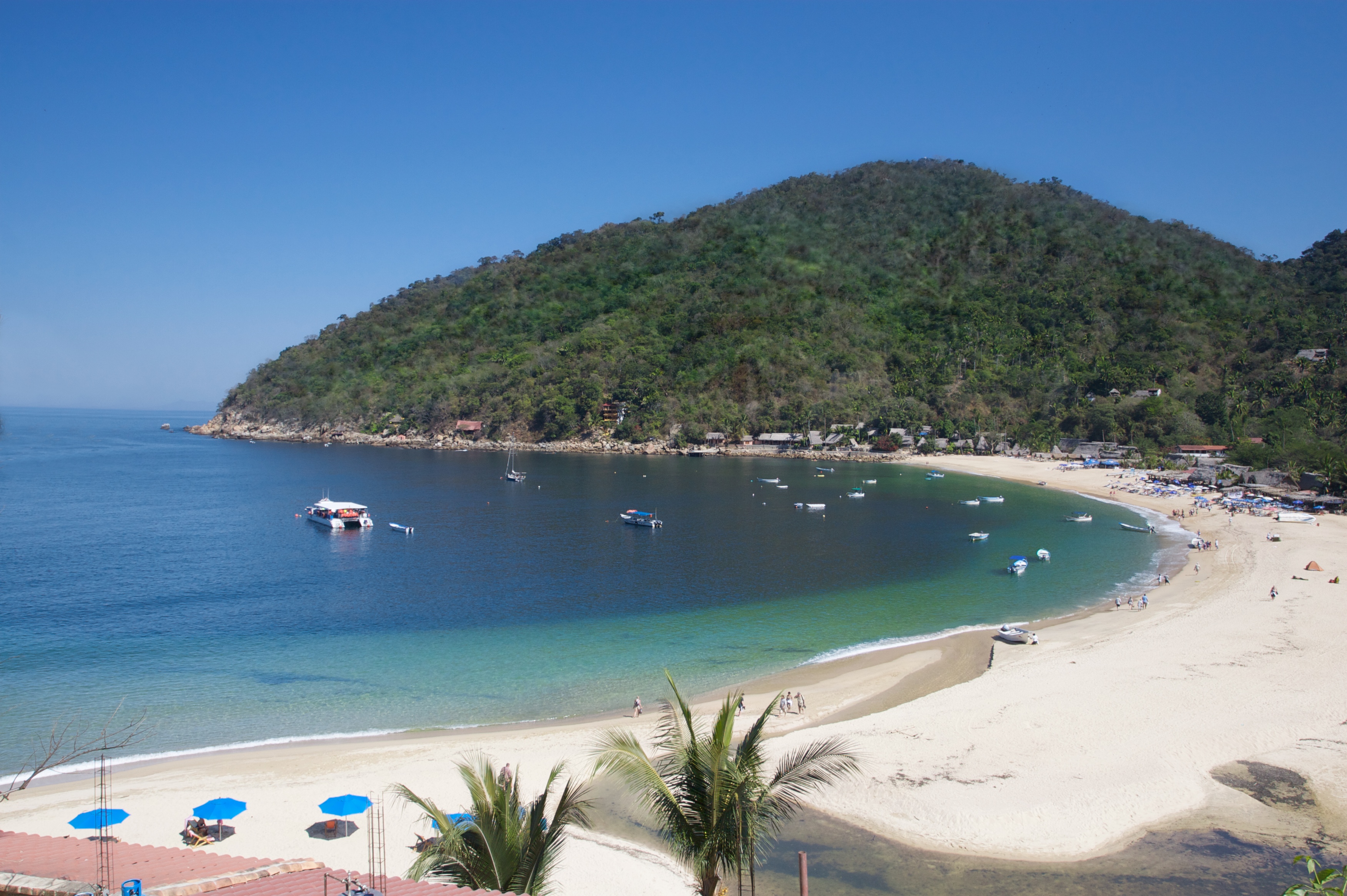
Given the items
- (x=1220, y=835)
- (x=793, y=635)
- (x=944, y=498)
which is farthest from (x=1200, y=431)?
(x=1220, y=835)

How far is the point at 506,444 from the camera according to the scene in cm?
12762

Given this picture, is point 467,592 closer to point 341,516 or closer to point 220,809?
point 220,809

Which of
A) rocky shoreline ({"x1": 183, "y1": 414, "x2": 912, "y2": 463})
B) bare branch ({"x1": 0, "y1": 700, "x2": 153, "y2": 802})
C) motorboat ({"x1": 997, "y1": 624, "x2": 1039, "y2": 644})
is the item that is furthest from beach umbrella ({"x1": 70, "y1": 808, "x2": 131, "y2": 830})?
rocky shoreline ({"x1": 183, "y1": 414, "x2": 912, "y2": 463})

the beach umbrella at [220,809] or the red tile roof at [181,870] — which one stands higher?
the red tile roof at [181,870]

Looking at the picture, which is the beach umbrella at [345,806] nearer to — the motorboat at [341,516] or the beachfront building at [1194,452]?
the motorboat at [341,516]

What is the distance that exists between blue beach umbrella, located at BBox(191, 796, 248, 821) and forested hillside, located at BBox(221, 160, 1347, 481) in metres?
87.0

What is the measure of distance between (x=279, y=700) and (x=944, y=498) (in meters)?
60.8

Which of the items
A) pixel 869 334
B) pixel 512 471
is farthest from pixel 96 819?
pixel 869 334

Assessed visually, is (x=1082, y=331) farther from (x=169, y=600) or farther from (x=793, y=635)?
(x=169, y=600)

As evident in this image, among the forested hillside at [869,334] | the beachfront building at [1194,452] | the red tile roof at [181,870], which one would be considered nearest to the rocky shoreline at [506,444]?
the forested hillside at [869,334]

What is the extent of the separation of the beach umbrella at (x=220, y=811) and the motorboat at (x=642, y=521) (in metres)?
40.6

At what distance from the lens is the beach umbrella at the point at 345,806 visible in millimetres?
15250

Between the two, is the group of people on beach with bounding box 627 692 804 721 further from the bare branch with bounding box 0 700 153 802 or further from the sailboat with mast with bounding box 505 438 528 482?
the sailboat with mast with bounding box 505 438 528 482

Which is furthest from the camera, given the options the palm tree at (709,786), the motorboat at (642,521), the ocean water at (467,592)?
the motorboat at (642,521)
